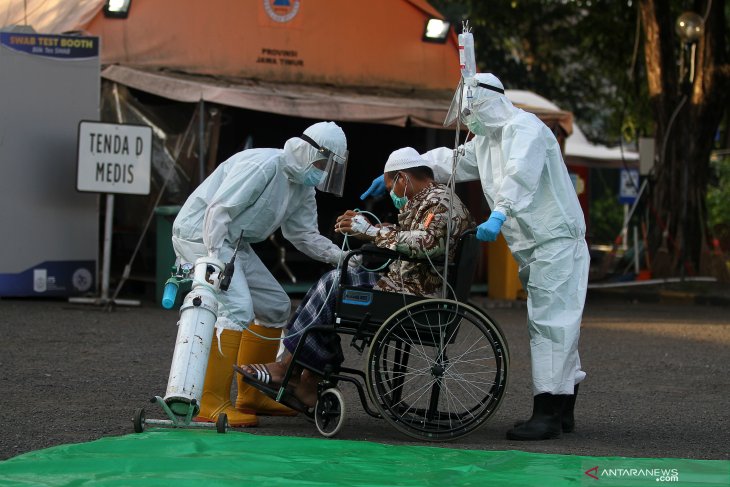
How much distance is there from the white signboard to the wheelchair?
A: 6.15m

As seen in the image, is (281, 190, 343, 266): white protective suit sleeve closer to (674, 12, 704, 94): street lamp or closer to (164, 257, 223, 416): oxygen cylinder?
(164, 257, 223, 416): oxygen cylinder

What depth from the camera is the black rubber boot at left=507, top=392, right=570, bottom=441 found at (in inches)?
250

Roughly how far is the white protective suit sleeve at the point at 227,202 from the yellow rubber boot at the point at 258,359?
705 millimetres

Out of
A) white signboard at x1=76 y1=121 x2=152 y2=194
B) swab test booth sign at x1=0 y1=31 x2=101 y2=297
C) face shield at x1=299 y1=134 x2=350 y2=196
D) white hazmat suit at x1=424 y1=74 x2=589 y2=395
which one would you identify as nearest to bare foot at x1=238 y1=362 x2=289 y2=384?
face shield at x1=299 y1=134 x2=350 y2=196

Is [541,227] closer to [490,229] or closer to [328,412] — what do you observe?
[490,229]

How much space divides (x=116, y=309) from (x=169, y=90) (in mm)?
2421

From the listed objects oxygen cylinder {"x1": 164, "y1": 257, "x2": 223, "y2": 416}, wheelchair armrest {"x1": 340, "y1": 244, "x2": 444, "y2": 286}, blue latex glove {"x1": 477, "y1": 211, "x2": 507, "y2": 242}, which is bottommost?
oxygen cylinder {"x1": 164, "y1": 257, "x2": 223, "y2": 416}

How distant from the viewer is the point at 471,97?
6.54 meters

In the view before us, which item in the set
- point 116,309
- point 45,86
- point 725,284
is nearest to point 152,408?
point 116,309

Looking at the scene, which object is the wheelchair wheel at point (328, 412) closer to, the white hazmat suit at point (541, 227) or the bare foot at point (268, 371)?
the bare foot at point (268, 371)

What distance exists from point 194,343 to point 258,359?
98cm

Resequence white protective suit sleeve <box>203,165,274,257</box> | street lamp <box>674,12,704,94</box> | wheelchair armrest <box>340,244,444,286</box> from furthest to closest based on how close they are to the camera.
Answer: street lamp <box>674,12,704,94</box>, white protective suit sleeve <box>203,165,274,257</box>, wheelchair armrest <box>340,244,444,286</box>

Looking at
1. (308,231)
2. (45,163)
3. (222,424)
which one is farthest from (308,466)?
(45,163)
